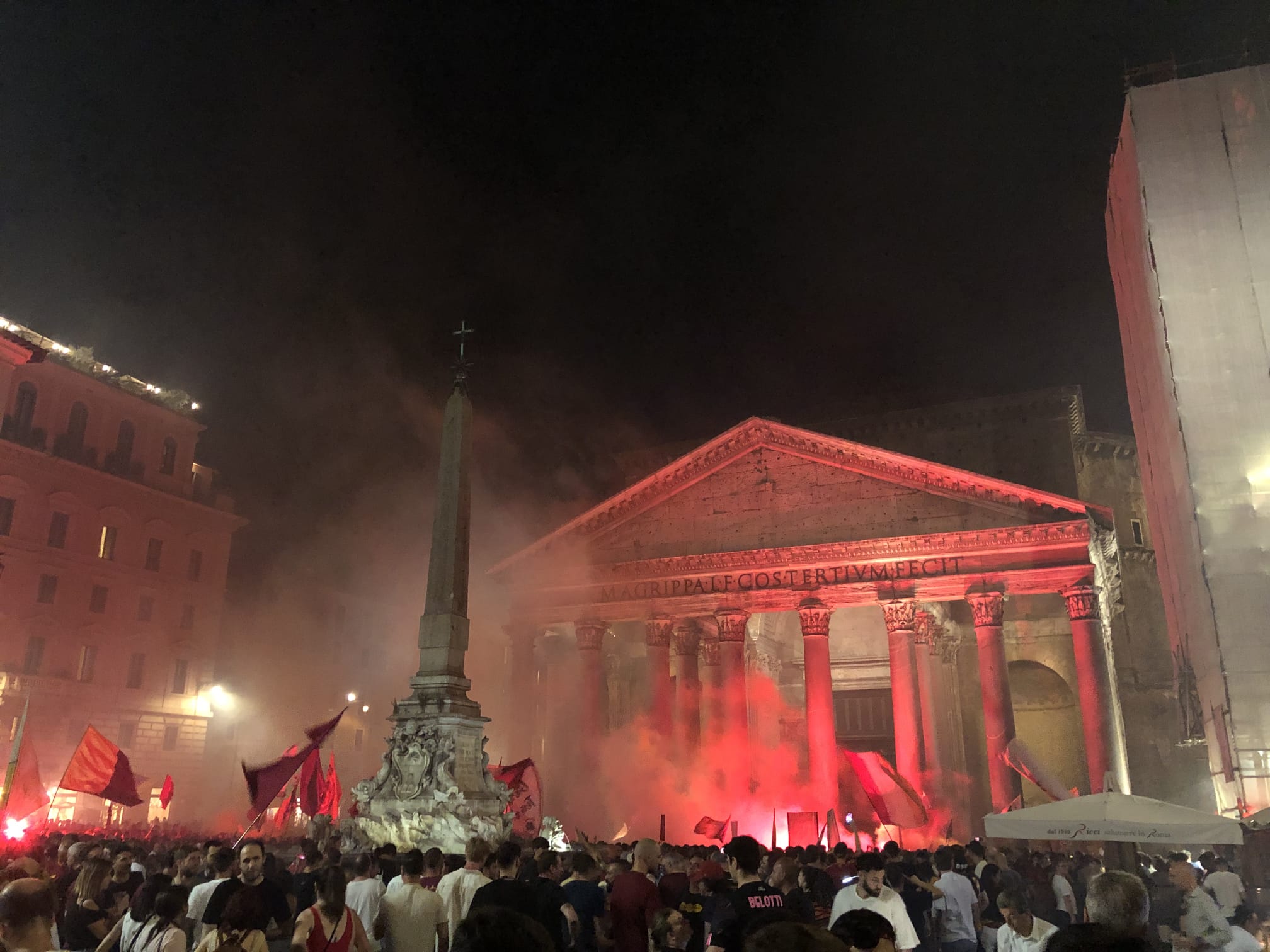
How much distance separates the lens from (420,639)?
1238 centimetres

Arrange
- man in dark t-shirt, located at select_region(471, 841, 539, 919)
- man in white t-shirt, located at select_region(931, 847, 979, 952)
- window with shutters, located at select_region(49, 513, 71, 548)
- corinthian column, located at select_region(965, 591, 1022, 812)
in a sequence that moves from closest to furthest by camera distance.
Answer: man in dark t-shirt, located at select_region(471, 841, 539, 919) → man in white t-shirt, located at select_region(931, 847, 979, 952) → corinthian column, located at select_region(965, 591, 1022, 812) → window with shutters, located at select_region(49, 513, 71, 548)

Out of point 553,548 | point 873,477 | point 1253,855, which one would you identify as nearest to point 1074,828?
point 1253,855

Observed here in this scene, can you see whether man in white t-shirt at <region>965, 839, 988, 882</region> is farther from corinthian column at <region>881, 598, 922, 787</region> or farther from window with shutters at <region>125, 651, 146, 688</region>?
window with shutters at <region>125, 651, 146, 688</region>

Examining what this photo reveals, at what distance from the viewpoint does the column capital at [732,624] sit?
27438mm

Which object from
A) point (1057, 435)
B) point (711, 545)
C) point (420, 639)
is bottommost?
point (420, 639)

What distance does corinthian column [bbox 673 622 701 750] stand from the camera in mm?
26938

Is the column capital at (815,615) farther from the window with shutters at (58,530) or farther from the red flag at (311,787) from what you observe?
the window with shutters at (58,530)

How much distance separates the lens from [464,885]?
21.6 feet

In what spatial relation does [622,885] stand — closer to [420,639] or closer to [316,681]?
[420,639]

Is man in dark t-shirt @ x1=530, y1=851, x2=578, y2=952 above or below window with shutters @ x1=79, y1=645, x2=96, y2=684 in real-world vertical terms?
below

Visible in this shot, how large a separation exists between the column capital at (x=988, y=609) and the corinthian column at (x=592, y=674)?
11043mm

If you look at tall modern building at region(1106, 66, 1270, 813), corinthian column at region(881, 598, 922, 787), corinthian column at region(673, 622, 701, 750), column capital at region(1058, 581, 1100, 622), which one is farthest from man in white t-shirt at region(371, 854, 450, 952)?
column capital at region(1058, 581, 1100, 622)

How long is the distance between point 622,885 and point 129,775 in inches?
499

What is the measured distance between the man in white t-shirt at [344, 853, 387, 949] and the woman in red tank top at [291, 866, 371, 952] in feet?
2.58
